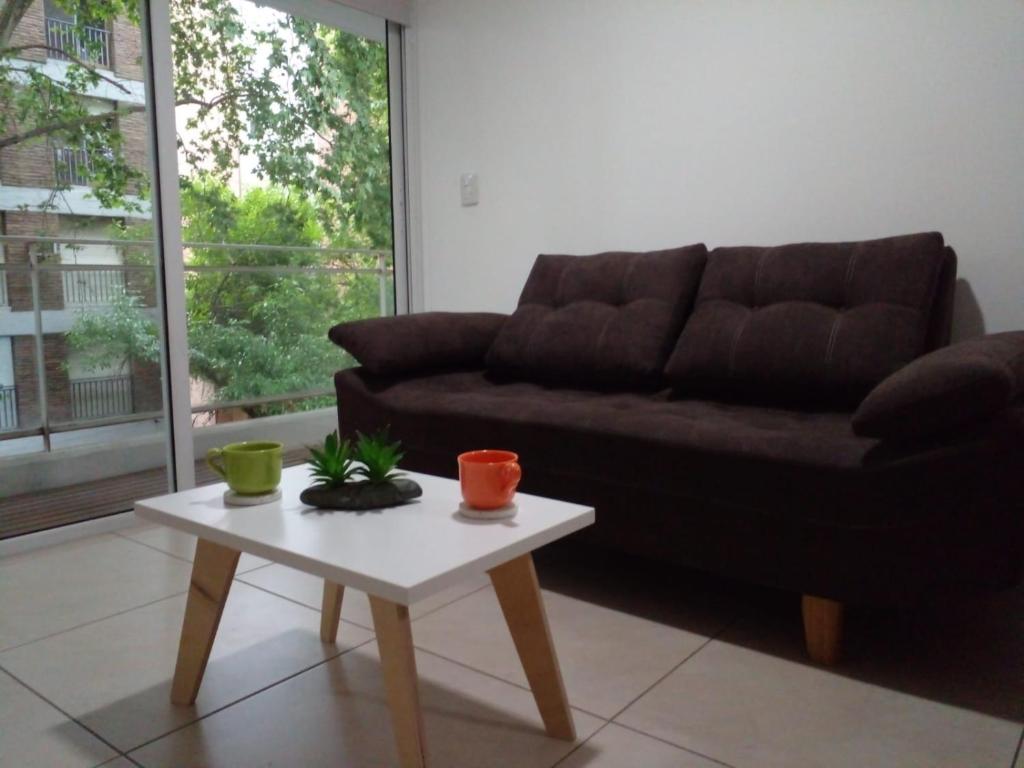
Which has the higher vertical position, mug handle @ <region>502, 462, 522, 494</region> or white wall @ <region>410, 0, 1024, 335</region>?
white wall @ <region>410, 0, 1024, 335</region>

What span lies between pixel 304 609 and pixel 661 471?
3.09ft

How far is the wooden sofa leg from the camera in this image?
4.98 ft

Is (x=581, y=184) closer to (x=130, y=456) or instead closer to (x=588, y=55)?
(x=588, y=55)

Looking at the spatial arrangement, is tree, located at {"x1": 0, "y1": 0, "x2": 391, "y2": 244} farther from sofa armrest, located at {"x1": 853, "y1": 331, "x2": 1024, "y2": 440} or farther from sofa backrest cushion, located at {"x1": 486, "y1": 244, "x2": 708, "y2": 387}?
sofa armrest, located at {"x1": 853, "y1": 331, "x2": 1024, "y2": 440}

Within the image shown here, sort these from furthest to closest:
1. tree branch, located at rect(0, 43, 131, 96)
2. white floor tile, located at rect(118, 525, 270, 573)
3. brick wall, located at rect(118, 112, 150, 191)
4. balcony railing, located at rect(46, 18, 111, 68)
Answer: brick wall, located at rect(118, 112, 150, 191) → balcony railing, located at rect(46, 18, 111, 68) → tree branch, located at rect(0, 43, 131, 96) → white floor tile, located at rect(118, 525, 270, 573)

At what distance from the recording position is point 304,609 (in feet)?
6.12

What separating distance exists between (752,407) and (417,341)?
1056 mm

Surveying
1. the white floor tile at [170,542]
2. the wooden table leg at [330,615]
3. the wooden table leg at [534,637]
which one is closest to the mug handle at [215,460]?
the wooden table leg at [330,615]

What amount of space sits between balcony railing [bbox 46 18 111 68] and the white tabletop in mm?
2100

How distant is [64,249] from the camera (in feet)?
9.39

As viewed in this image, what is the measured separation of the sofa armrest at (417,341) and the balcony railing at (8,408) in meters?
1.33

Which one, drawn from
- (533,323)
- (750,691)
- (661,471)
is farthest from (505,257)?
(750,691)

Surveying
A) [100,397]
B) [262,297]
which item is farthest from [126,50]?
[262,297]

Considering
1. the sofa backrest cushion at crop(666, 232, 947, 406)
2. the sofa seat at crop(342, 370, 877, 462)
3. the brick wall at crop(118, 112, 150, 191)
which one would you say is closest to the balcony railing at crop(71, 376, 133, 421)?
the brick wall at crop(118, 112, 150, 191)
